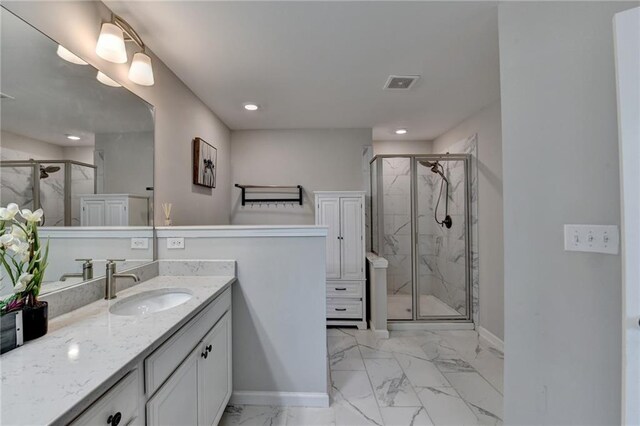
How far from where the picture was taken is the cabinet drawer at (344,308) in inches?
121

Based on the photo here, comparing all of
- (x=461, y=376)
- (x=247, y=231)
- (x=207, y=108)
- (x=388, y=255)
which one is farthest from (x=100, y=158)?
(x=388, y=255)

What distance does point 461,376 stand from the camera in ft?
6.99

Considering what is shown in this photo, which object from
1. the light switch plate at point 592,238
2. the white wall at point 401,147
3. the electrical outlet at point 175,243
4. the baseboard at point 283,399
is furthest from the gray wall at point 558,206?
the white wall at point 401,147

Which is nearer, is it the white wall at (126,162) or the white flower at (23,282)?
the white flower at (23,282)

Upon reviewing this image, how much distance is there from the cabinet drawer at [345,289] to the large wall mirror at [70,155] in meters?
1.97

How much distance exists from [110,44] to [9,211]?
1040mm

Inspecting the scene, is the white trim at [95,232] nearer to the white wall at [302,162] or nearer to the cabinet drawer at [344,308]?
the white wall at [302,162]

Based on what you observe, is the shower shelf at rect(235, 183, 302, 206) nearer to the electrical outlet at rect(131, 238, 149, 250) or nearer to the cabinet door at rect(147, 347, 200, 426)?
the electrical outlet at rect(131, 238, 149, 250)

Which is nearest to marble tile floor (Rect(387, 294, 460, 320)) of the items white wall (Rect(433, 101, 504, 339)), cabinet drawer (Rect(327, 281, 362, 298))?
white wall (Rect(433, 101, 504, 339))

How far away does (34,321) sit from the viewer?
91 cm

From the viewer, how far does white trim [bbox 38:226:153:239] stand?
1131mm

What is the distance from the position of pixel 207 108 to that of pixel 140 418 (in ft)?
8.96

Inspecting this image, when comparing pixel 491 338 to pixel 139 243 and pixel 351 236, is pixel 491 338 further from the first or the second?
pixel 139 243

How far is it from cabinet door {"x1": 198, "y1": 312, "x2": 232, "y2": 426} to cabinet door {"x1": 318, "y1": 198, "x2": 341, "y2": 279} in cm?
160
